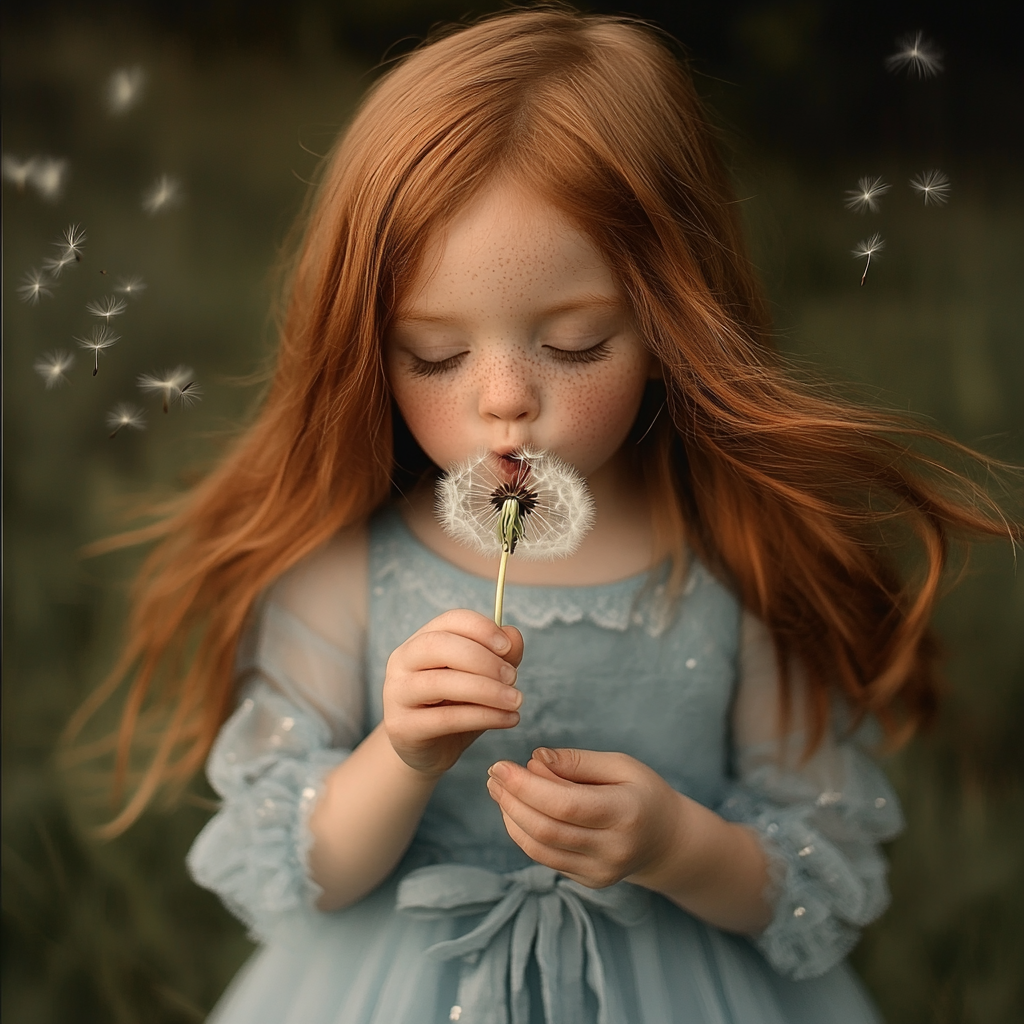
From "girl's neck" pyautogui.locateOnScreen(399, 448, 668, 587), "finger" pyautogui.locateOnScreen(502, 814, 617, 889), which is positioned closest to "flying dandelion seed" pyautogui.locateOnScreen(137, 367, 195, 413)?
"girl's neck" pyautogui.locateOnScreen(399, 448, 668, 587)

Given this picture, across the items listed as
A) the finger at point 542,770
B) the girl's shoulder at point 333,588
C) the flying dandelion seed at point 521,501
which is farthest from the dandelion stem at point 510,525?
the girl's shoulder at point 333,588

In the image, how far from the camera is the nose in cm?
58

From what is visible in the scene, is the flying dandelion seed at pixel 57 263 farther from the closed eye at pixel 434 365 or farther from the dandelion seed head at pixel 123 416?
the closed eye at pixel 434 365

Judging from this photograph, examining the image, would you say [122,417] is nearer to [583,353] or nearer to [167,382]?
[167,382]

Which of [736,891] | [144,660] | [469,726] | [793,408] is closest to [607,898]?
[736,891]

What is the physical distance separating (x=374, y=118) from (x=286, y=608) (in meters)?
0.38

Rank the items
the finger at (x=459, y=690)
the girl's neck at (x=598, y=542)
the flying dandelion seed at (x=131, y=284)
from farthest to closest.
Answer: the flying dandelion seed at (x=131, y=284)
the girl's neck at (x=598, y=542)
the finger at (x=459, y=690)

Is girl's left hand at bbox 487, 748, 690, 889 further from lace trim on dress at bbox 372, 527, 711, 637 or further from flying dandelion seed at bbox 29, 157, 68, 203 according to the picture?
flying dandelion seed at bbox 29, 157, 68, 203

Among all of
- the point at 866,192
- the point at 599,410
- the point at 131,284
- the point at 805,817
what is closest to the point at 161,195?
the point at 131,284

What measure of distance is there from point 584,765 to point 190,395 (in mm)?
475

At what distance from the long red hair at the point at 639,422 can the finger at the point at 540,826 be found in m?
0.28

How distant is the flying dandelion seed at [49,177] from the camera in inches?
32.6

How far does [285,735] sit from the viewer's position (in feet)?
2.33

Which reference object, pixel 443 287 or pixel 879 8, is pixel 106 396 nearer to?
pixel 443 287
